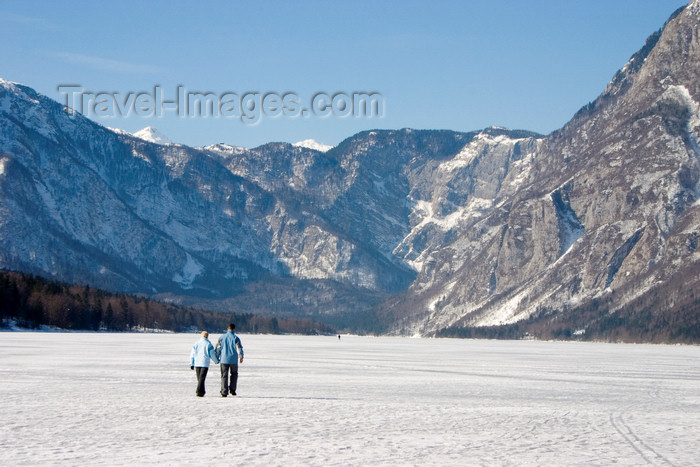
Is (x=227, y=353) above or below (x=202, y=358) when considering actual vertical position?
above

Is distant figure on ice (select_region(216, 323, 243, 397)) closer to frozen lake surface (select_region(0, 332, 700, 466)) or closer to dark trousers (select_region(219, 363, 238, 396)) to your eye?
dark trousers (select_region(219, 363, 238, 396))

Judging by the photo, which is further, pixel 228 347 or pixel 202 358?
pixel 228 347

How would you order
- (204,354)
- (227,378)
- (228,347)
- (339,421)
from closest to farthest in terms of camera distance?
1. (339,421)
2. (204,354)
3. (228,347)
4. (227,378)

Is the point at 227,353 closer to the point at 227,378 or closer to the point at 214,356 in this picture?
the point at 214,356

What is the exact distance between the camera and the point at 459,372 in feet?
211

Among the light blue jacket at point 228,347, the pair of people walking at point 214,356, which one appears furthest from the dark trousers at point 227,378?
the light blue jacket at point 228,347

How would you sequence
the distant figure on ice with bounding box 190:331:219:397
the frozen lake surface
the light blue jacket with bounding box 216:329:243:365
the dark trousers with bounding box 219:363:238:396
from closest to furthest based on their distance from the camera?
the frozen lake surface, the distant figure on ice with bounding box 190:331:219:397, the light blue jacket with bounding box 216:329:243:365, the dark trousers with bounding box 219:363:238:396

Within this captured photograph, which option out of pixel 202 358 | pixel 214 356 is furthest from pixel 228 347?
pixel 202 358

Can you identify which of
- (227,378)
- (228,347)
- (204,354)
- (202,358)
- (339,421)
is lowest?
(339,421)

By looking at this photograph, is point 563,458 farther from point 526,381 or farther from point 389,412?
point 526,381

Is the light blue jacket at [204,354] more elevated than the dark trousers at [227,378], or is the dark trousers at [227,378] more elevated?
the light blue jacket at [204,354]

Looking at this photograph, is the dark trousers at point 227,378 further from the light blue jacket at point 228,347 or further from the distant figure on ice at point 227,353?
the light blue jacket at point 228,347

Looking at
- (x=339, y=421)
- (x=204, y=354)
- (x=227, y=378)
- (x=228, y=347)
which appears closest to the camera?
(x=339, y=421)

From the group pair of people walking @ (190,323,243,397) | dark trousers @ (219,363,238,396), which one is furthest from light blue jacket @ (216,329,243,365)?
dark trousers @ (219,363,238,396)
